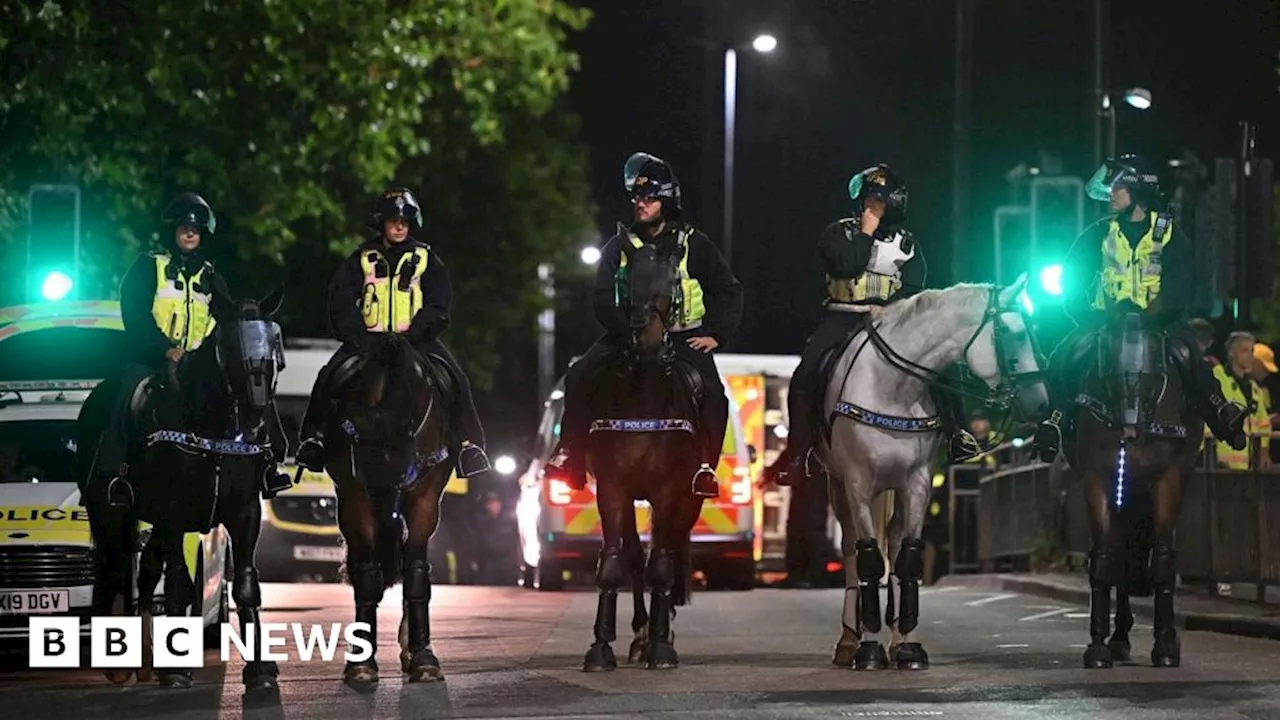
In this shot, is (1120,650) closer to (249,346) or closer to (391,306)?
(391,306)

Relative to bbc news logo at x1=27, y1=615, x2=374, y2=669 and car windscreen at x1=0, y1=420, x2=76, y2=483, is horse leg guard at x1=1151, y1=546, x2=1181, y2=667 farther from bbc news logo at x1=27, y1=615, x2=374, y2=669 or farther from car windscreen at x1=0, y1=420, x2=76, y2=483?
car windscreen at x1=0, y1=420, x2=76, y2=483

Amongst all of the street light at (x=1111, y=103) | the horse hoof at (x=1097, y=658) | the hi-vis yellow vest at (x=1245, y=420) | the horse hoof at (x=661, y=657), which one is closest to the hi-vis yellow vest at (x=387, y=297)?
the horse hoof at (x=661, y=657)

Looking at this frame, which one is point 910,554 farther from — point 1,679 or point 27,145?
point 27,145

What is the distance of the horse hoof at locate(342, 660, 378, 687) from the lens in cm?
1453

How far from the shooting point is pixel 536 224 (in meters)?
52.6

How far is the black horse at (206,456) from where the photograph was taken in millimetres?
14203

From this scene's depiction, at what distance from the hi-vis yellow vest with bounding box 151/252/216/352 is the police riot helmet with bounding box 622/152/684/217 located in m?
2.24

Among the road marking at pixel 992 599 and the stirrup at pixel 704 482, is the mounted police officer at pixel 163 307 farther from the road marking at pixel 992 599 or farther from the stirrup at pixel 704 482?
the road marking at pixel 992 599

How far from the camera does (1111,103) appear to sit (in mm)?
32531

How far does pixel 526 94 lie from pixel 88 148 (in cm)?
1239

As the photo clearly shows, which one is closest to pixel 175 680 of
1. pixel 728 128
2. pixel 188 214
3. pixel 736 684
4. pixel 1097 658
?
pixel 188 214

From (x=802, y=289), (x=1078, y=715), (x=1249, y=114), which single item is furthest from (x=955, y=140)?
(x=802, y=289)

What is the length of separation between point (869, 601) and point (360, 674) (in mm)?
2649

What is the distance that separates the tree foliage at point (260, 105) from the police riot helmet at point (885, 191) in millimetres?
11042
